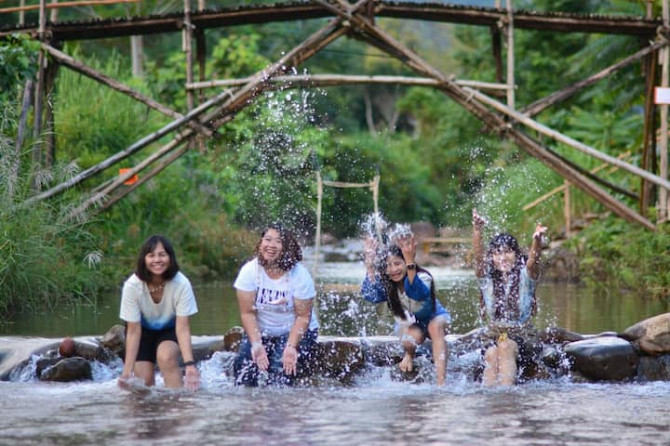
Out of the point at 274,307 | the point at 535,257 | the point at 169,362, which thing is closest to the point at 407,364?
the point at 274,307

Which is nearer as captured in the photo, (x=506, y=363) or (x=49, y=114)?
(x=506, y=363)

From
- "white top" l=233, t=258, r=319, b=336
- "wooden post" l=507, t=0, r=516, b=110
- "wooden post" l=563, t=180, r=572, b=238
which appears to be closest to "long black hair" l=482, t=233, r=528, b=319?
"white top" l=233, t=258, r=319, b=336

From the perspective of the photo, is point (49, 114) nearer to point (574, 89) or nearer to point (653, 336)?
point (574, 89)

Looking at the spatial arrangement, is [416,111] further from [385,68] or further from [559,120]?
[559,120]

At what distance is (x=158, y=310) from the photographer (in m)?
8.66

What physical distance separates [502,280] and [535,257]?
0.35m

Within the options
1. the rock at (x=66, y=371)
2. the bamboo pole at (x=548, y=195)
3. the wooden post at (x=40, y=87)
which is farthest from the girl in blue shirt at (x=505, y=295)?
the bamboo pole at (x=548, y=195)

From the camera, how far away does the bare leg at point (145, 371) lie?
870cm

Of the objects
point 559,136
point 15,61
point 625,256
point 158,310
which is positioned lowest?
point 158,310

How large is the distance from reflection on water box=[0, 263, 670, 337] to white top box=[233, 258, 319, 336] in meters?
2.85

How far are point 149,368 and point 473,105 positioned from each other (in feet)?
24.6

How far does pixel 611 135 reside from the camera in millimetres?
25453

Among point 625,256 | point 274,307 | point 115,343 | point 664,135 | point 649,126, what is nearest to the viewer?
point 274,307

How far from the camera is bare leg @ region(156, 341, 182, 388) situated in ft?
28.1
